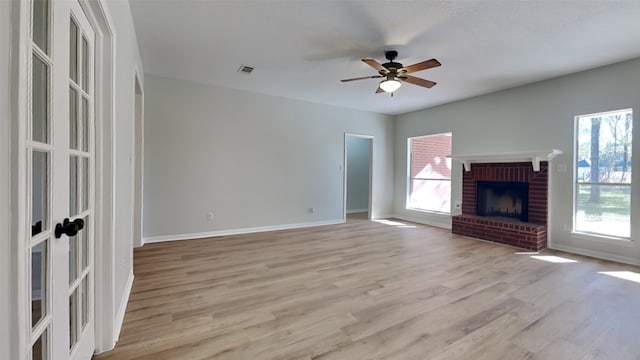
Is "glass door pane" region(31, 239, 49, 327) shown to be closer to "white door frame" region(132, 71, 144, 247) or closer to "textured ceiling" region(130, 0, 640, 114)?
"textured ceiling" region(130, 0, 640, 114)

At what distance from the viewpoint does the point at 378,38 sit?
3.18 meters

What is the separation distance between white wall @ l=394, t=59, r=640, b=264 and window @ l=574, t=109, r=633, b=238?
0.11 metres

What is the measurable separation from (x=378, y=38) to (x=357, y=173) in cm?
564

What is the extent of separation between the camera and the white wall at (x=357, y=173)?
8500 millimetres

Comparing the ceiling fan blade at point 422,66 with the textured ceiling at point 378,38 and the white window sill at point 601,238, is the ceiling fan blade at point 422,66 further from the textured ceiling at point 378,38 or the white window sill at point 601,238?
the white window sill at point 601,238

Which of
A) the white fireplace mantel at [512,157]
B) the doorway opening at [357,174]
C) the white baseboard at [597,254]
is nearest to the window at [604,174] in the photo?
the white baseboard at [597,254]

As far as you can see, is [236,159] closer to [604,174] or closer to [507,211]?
[507,211]

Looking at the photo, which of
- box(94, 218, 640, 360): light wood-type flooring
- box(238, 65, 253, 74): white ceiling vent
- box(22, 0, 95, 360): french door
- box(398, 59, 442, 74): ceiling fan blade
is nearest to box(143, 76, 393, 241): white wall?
box(94, 218, 640, 360): light wood-type flooring

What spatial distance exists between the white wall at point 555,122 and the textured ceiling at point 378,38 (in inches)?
10.2

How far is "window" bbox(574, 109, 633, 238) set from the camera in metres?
3.84

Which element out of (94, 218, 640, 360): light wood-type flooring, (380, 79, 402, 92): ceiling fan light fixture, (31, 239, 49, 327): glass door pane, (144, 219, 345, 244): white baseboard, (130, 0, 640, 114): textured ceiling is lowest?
(94, 218, 640, 360): light wood-type flooring

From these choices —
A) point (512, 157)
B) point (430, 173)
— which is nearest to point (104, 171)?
point (512, 157)

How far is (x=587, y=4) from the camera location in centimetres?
252

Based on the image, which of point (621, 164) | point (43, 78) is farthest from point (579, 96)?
point (43, 78)
